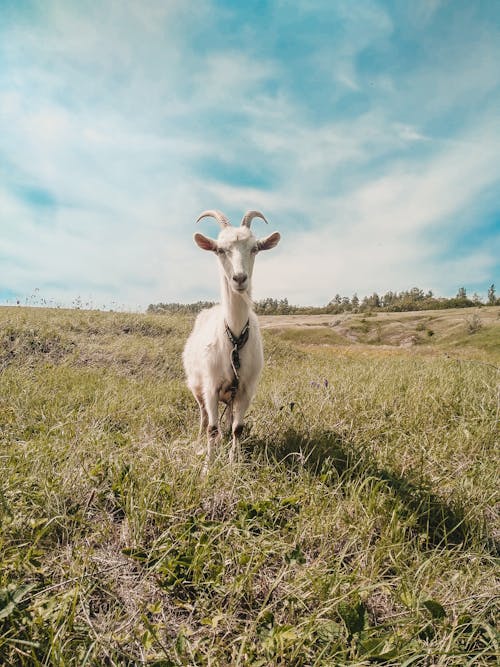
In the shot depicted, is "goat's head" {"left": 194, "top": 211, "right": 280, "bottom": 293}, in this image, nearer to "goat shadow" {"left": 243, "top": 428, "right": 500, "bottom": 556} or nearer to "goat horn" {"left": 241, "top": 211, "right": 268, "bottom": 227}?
"goat horn" {"left": 241, "top": 211, "right": 268, "bottom": 227}

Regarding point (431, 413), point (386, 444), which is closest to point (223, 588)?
point (386, 444)

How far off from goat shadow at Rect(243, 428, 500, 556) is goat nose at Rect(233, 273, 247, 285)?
1.83 meters

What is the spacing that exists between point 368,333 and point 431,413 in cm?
7870

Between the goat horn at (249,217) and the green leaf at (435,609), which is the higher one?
the goat horn at (249,217)

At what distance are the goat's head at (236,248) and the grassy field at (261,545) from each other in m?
1.83

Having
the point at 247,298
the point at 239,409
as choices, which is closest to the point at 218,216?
the point at 247,298

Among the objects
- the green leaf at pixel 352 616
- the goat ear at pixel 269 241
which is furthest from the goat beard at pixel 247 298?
the green leaf at pixel 352 616

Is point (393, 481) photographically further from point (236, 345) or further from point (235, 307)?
point (235, 307)

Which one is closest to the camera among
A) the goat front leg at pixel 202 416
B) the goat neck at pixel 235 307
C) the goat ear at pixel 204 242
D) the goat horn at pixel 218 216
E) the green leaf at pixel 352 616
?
the green leaf at pixel 352 616

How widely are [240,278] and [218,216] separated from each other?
55.8 inches

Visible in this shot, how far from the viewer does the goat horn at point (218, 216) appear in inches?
183

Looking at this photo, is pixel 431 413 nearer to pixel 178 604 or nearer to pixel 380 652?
pixel 380 652

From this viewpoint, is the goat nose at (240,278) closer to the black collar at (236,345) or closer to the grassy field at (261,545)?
the black collar at (236,345)

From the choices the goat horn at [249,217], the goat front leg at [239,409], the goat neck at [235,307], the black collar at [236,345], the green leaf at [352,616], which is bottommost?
the green leaf at [352,616]
